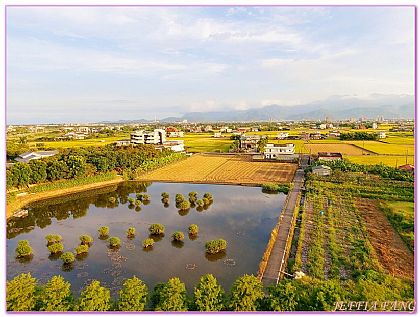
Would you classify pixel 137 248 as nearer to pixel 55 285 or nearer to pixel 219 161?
pixel 55 285

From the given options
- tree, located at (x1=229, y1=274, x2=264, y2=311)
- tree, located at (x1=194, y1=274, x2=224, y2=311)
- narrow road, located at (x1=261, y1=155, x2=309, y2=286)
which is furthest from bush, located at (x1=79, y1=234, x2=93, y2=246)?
tree, located at (x1=229, y1=274, x2=264, y2=311)

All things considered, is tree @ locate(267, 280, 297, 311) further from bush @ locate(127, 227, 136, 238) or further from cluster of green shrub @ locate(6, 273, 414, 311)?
bush @ locate(127, 227, 136, 238)

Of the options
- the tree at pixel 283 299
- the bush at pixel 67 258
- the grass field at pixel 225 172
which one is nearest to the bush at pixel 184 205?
the grass field at pixel 225 172

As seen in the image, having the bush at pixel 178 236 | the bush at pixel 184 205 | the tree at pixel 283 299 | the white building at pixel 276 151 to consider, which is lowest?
the bush at pixel 178 236

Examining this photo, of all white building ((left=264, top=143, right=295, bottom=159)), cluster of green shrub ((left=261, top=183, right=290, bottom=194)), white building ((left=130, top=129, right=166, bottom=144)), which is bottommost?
cluster of green shrub ((left=261, top=183, right=290, bottom=194))

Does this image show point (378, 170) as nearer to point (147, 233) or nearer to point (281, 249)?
point (281, 249)

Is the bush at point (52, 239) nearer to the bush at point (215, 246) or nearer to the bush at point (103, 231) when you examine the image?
the bush at point (103, 231)
